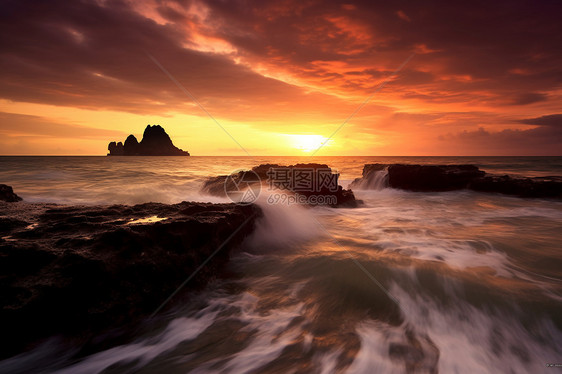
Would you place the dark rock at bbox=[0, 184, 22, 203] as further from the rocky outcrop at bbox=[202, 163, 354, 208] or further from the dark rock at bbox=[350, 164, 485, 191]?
the dark rock at bbox=[350, 164, 485, 191]

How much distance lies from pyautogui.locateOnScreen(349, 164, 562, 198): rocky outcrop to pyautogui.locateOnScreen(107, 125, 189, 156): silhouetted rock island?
12997cm

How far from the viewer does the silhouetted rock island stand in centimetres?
12512

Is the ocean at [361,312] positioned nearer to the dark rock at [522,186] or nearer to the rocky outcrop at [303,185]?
the rocky outcrop at [303,185]

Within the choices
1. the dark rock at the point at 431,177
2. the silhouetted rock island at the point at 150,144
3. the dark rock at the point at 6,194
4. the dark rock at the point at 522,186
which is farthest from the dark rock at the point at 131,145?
the dark rock at the point at 522,186

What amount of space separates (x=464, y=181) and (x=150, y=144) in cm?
13472

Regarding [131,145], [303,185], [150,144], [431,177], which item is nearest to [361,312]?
[303,185]

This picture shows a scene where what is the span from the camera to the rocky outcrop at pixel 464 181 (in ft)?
40.3

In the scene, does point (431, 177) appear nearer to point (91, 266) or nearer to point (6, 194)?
point (91, 266)

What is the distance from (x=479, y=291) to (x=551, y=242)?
446 cm

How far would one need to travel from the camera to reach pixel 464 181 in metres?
14.7

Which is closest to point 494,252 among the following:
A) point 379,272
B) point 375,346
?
point 379,272

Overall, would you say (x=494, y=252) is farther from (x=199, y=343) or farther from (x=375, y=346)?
(x=199, y=343)

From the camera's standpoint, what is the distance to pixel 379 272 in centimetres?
457

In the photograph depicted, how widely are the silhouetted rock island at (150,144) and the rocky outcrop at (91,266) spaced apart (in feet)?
446
